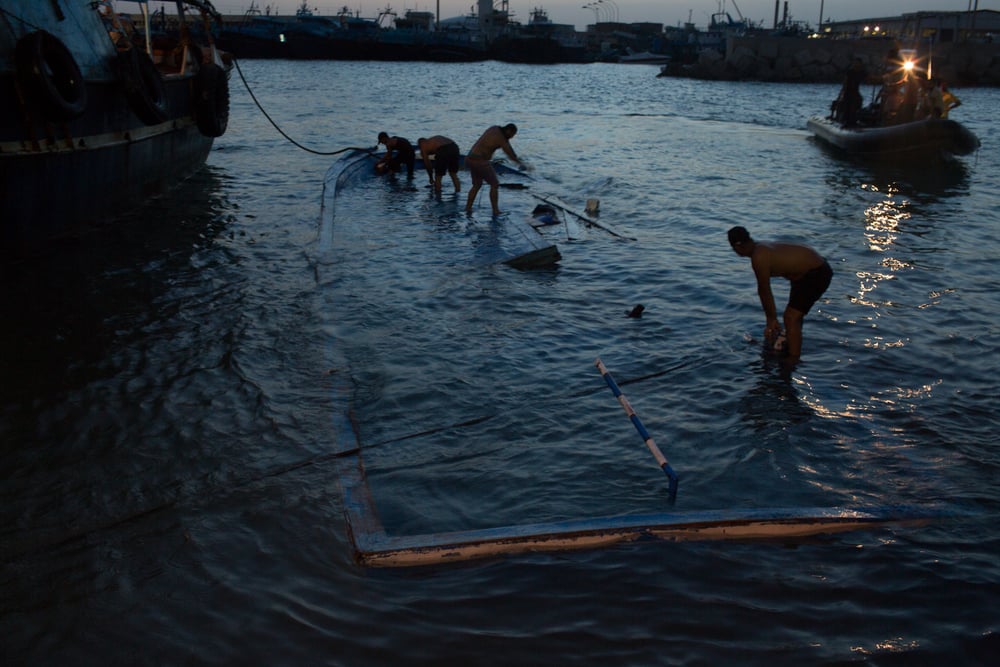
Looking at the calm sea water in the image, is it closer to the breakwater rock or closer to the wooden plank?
the wooden plank

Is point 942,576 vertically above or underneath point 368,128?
underneath

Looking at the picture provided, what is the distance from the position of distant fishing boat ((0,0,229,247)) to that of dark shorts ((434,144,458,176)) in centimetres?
511

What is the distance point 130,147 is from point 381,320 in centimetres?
691

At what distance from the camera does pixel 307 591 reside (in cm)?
417

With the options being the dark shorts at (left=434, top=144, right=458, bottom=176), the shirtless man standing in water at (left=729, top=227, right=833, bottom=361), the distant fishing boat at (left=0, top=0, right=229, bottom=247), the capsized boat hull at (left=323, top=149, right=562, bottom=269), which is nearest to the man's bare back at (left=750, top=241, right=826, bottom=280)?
the shirtless man standing in water at (left=729, top=227, right=833, bottom=361)

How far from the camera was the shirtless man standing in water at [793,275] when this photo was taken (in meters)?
7.43

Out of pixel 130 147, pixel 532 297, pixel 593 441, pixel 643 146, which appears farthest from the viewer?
pixel 643 146

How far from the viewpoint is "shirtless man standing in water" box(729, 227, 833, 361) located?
7.43m

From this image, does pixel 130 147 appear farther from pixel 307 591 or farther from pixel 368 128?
pixel 368 128

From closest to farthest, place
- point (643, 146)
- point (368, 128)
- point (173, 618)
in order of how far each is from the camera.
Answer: point (173, 618) → point (643, 146) → point (368, 128)

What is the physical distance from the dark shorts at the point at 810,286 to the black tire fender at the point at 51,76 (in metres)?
8.85

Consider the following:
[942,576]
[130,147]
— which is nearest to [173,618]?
[942,576]

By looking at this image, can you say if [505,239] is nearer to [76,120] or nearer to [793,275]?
[793,275]

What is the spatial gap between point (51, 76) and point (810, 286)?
928 centimetres
